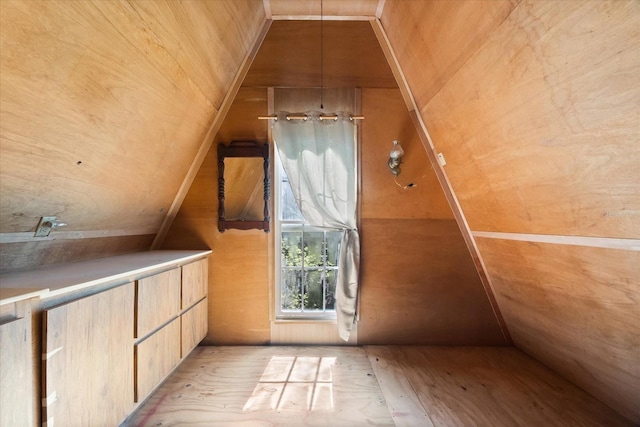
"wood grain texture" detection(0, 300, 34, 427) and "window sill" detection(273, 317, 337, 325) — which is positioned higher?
"wood grain texture" detection(0, 300, 34, 427)

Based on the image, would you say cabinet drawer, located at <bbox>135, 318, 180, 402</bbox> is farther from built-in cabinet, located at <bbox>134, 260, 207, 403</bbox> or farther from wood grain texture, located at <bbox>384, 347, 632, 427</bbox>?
wood grain texture, located at <bbox>384, 347, 632, 427</bbox>

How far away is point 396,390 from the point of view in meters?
1.75

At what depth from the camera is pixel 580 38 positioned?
87 cm

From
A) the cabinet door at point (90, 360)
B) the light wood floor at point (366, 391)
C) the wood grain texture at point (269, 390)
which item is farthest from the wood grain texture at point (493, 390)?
the cabinet door at point (90, 360)

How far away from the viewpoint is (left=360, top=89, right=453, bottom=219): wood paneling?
226 cm

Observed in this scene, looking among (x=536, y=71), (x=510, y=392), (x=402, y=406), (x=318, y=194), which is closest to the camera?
(x=536, y=71)

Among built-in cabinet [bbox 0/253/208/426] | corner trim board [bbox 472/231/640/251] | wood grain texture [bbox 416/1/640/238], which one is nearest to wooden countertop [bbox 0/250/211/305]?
built-in cabinet [bbox 0/253/208/426]

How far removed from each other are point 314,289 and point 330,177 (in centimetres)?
97

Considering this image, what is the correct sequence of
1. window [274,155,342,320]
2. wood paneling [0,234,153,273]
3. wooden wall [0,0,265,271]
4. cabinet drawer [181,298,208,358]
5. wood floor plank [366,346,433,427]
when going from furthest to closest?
window [274,155,342,320] < cabinet drawer [181,298,208,358] < wood floor plank [366,346,433,427] < wood paneling [0,234,153,273] < wooden wall [0,0,265,271]

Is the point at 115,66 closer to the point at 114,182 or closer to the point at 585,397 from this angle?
the point at 114,182

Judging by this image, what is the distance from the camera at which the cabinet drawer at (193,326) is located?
186 centimetres

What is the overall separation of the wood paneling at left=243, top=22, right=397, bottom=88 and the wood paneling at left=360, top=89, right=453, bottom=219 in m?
0.17

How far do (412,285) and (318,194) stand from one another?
1097mm

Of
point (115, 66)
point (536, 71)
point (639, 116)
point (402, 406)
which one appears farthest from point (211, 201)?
point (639, 116)
